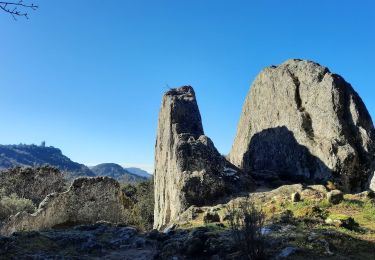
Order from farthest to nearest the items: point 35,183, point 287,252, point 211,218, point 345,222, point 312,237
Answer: point 35,183 → point 211,218 → point 345,222 → point 312,237 → point 287,252

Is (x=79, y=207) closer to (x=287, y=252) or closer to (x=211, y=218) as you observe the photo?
(x=211, y=218)

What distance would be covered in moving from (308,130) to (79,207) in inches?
578

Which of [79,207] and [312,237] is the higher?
[79,207]

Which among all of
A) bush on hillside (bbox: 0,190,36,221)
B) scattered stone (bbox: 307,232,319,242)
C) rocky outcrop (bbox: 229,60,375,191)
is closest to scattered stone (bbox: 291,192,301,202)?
rocky outcrop (bbox: 229,60,375,191)

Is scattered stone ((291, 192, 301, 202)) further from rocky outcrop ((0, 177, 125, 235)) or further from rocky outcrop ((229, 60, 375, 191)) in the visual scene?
rocky outcrop ((0, 177, 125, 235))

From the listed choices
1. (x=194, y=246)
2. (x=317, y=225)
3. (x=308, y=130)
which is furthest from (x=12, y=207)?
(x=317, y=225)

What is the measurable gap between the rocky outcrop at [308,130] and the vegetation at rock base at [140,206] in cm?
814

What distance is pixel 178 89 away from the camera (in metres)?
28.7

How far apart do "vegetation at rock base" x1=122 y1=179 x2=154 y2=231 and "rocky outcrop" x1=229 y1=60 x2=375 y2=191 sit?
8142mm

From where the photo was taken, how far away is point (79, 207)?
28.1m

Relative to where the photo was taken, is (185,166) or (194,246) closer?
(194,246)

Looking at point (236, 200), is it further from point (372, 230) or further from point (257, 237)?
point (257, 237)

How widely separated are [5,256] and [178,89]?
17995 millimetres

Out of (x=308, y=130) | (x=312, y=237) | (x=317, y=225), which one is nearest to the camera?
(x=312, y=237)
